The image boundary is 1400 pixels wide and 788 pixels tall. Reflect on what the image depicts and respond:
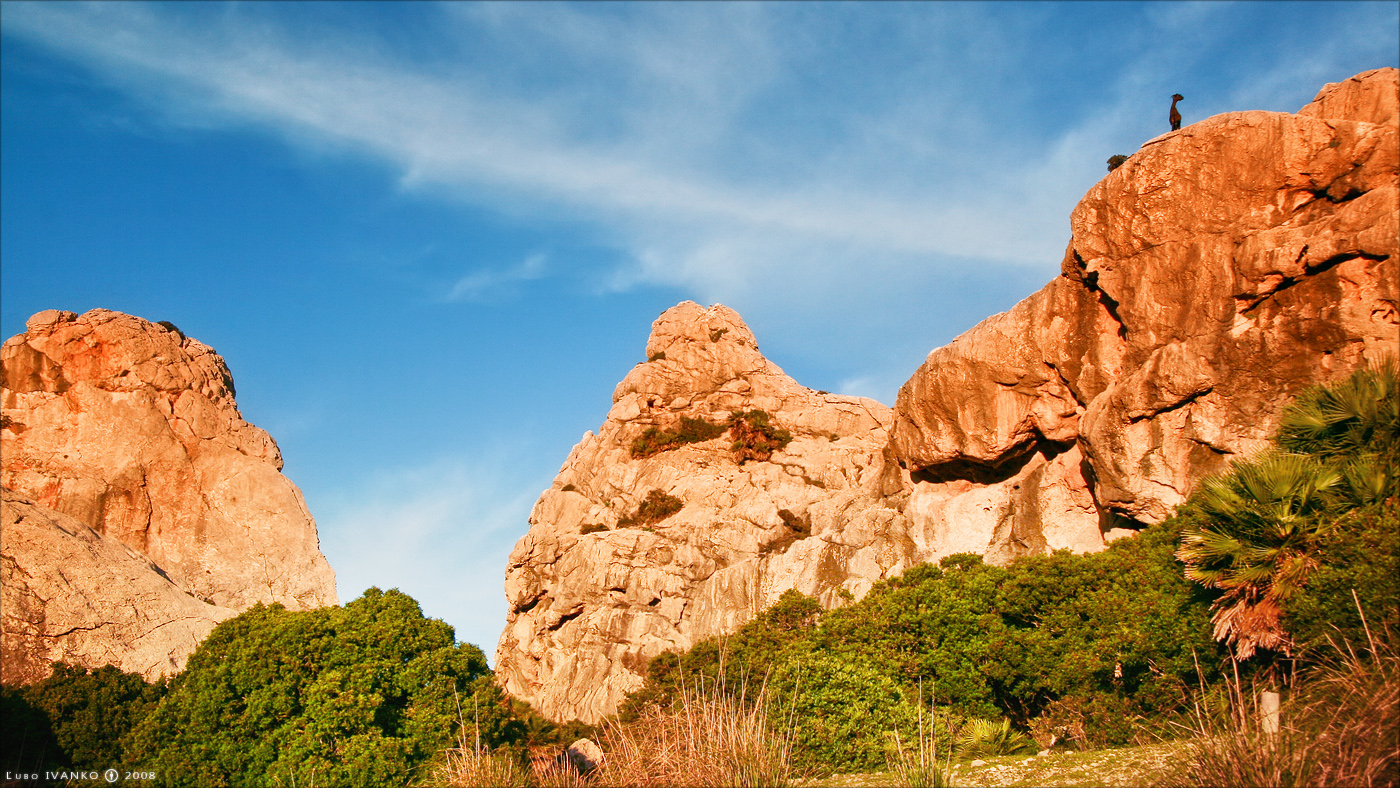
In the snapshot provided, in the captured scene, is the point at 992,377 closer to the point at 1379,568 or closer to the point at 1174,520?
the point at 1174,520

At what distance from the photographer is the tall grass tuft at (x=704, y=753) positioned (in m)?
10.5

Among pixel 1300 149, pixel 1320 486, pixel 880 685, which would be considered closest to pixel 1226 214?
pixel 1300 149

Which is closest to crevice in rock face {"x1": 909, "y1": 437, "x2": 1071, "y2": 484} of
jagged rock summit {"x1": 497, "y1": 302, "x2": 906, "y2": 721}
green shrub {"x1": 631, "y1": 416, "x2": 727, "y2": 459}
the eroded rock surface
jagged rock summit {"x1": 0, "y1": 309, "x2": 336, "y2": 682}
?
the eroded rock surface

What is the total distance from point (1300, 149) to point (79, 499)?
1309 inches

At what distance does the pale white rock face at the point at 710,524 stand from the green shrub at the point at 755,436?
1.63ft

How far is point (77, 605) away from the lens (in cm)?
2098

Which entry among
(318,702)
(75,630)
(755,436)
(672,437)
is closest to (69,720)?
(75,630)

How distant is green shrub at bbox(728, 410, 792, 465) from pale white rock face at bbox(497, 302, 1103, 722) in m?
0.50

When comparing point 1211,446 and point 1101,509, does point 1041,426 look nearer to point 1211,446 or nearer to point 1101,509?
point 1101,509

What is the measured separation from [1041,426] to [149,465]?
26.8m

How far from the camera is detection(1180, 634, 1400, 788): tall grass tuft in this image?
28.5 ft

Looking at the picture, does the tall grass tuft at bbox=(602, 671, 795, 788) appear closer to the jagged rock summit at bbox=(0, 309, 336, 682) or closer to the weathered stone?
the weathered stone

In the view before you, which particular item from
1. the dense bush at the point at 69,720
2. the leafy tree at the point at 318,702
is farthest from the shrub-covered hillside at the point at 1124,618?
the dense bush at the point at 69,720

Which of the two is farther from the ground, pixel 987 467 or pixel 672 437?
pixel 672 437
